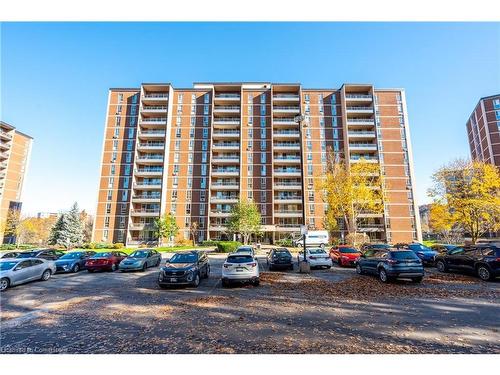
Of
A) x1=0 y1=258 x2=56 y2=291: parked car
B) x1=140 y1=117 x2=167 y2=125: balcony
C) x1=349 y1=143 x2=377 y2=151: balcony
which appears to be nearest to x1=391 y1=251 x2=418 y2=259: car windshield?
x1=0 y1=258 x2=56 y2=291: parked car

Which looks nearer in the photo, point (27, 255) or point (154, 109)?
point (27, 255)

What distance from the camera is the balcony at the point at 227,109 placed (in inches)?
2189

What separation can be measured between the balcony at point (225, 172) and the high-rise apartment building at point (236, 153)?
22 cm

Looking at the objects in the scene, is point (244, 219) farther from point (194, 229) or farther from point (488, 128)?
point (488, 128)

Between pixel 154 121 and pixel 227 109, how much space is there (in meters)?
16.8

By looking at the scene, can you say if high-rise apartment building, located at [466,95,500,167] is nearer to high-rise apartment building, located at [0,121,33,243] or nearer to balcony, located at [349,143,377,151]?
balcony, located at [349,143,377,151]

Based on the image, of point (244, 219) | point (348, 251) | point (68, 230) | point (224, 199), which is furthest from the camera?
point (224, 199)

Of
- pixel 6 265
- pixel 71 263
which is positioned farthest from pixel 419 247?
pixel 6 265

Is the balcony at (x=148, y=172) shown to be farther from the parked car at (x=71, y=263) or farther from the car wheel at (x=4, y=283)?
the car wheel at (x=4, y=283)

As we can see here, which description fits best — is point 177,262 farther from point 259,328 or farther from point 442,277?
point 442,277

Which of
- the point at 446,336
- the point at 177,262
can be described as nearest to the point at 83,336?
the point at 177,262

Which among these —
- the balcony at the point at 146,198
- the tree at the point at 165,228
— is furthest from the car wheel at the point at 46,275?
the balcony at the point at 146,198

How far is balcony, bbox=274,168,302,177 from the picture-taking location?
173ft

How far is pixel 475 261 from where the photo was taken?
13.6m
